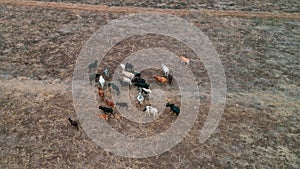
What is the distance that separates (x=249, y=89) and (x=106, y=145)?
4620mm

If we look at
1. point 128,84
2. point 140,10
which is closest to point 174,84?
point 128,84

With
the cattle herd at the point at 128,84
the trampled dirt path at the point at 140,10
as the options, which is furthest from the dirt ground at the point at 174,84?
the cattle herd at the point at 128,84

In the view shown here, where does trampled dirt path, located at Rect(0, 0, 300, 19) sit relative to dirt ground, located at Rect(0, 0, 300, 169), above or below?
above

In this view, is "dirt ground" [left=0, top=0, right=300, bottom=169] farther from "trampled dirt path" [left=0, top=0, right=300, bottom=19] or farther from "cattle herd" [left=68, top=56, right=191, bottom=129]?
"cattle herd" [left=68, top=56, right=191, bottom=129]

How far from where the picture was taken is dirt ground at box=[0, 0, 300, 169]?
853 centimetres

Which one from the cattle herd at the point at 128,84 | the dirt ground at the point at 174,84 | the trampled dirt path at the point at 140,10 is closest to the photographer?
the dirt ground at the point at 174,84

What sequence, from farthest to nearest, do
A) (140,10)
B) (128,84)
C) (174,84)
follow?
(140,10) → (174,84) → (128,84)

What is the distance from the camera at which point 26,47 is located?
509 inches

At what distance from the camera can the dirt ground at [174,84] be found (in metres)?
8.53

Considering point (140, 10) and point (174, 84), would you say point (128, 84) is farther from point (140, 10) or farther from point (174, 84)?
point (140, 10)

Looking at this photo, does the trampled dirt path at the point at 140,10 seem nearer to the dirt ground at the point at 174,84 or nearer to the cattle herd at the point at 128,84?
the dirt ground at the point at 174,84

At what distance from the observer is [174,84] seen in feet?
36.5

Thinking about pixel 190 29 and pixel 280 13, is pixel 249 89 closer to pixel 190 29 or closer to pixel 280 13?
pixel 190 29

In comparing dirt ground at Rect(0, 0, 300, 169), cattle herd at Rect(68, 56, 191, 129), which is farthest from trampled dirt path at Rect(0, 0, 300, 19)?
cattle herd at Rect(68, 56, 191, 129)
